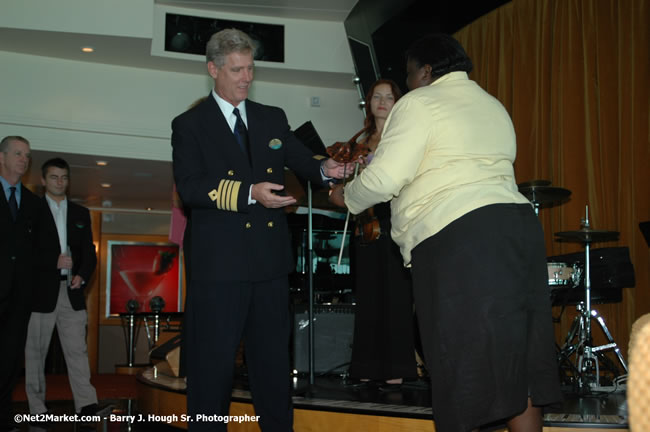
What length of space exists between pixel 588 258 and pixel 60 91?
621 cm

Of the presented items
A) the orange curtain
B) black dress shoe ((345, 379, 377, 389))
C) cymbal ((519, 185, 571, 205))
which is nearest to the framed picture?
the orange curtain

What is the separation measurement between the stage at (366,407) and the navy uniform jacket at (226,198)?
1.03m

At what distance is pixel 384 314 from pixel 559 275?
135 cm

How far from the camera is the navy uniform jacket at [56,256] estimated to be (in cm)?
457

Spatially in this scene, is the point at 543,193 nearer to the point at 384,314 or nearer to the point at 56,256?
the point at 384,314

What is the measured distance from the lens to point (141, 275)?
39.9 ft

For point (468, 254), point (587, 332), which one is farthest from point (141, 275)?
point (468, 254)

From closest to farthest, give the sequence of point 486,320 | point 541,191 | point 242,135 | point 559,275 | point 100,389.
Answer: point 486,320 → point 242,135 → point 559,275 → point 541,191 → point 100,389

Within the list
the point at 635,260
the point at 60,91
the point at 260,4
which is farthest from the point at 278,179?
the point at 60,91

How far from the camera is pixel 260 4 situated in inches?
295

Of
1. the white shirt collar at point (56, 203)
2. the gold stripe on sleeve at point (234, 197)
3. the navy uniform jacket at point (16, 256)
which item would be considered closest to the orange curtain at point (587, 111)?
the gold stripe on sleeve at point (234, 197)

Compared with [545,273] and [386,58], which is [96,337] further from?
[545,273]

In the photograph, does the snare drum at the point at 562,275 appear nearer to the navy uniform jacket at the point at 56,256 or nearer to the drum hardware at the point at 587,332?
the drum hardware at the point at 587,332

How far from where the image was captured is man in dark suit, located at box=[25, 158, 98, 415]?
454cm
